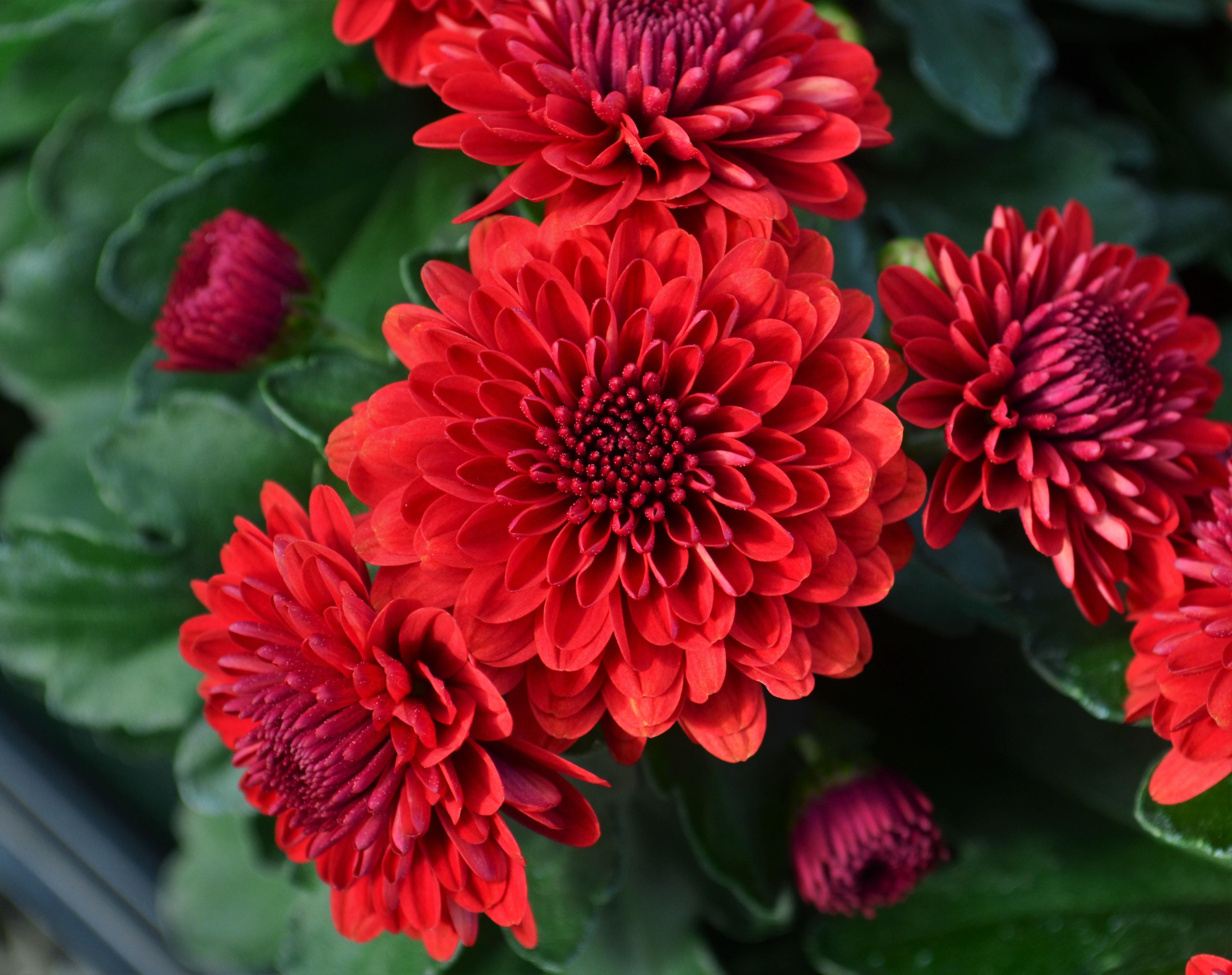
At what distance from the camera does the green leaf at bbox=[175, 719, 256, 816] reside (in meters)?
0.64

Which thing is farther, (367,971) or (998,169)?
(998,169)

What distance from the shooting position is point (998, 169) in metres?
0.84

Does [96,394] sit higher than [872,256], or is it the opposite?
[872,256]

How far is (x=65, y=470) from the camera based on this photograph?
872mm

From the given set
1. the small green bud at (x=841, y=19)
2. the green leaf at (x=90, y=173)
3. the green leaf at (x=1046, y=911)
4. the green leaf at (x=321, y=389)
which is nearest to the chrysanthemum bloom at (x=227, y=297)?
the green leaf at (x=321, y=389)

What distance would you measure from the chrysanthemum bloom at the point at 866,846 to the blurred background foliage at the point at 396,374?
5cm

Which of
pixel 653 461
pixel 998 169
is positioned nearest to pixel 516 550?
pixel 653 461

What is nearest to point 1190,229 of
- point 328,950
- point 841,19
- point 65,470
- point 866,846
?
point 841,19

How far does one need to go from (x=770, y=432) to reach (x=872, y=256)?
0.93 feet

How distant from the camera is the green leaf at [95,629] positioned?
66 centimetres

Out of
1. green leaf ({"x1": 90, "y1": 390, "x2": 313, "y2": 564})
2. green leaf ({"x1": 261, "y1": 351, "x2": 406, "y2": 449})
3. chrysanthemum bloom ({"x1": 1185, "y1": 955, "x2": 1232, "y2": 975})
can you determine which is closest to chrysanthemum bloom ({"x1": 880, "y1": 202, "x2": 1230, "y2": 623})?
chrysanthemum bloom ({"x1": 1185, "y1": 955, "x2": 1232, "y2": 975})

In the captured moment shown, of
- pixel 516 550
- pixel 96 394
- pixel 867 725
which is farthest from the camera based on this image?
pixel 96 394

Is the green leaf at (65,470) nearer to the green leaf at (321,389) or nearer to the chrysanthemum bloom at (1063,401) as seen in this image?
the green leaf at (321,389)

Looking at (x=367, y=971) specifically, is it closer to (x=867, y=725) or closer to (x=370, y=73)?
(x=867, y=725)
